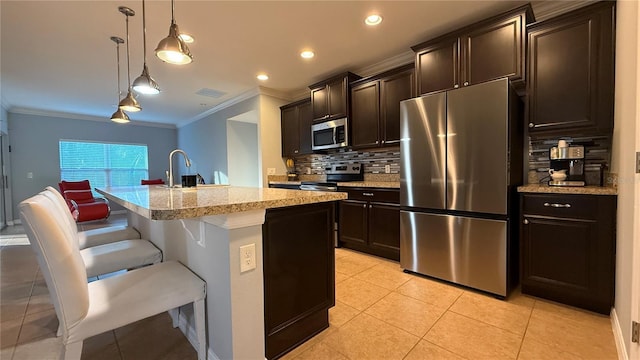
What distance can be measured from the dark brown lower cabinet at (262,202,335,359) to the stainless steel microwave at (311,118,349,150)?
2106 mm

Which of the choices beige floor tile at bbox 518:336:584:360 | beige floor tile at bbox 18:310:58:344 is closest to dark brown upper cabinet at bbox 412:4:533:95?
beige floor tile at bbox 518:336:584:360

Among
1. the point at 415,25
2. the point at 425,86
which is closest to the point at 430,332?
the point at 425,86

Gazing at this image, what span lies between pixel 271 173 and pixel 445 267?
320 centimetres

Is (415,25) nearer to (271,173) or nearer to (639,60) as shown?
(639,60)

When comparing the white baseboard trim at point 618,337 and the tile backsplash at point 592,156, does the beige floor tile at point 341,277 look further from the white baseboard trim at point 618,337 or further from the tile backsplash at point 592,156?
the tile backsplash at point 592,156

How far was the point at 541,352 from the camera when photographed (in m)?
1.53

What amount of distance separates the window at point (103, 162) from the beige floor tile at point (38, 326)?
240 inches

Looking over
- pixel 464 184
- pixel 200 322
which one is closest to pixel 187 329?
pixel 200 322

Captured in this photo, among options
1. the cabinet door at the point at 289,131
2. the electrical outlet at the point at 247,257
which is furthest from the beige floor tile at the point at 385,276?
the cabinet door at the point at 289,131

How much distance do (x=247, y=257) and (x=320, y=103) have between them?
3.16m

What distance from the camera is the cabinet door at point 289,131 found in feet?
14.9

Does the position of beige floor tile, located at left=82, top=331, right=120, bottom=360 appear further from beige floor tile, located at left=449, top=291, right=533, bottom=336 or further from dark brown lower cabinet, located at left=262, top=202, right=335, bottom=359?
beige floor tile, located at left=449, top=291, right=533, bottom=336

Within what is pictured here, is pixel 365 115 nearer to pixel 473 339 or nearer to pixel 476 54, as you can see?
pixel 476 54

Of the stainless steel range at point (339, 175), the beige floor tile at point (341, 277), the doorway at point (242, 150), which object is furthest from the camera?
the doorway at point (242, 150)
